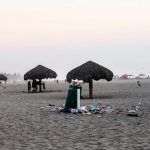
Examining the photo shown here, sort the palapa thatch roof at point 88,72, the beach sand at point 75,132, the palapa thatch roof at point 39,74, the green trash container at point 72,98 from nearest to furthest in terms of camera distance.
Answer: the beach sand at point 75,132 → the green trash container at point 72,98 → the palapa thatch roof at point 88,72 → the palapa thatch roof at point 39,74

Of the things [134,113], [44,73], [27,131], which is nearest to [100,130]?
[27,131]

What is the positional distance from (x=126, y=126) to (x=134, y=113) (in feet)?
11.0

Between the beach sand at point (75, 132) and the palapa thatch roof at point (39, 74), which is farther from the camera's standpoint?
the palapa thatch roof at point (39, 74)

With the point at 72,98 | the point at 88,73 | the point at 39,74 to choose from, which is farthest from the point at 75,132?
the point at 39,74

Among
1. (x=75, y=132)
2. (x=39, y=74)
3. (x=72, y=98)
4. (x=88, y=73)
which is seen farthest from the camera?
(x=39, y=74)

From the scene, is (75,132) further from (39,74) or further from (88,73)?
(39,74)

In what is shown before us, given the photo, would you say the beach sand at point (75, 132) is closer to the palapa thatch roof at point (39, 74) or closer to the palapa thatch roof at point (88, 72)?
the palapa thatch roof at point (88, 72)

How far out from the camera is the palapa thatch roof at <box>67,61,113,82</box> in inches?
1130

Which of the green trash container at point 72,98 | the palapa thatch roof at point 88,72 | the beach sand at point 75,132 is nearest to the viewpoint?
the beach sand at point 75,132

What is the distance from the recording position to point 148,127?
12.8m

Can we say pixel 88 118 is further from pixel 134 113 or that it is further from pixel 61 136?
pixel 61 136

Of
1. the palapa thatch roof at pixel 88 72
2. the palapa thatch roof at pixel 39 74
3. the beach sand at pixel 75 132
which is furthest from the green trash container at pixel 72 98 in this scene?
the palapa thatch roof at pixel 39 74

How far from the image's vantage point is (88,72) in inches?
1130

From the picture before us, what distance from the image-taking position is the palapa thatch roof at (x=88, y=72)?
28703 mm
